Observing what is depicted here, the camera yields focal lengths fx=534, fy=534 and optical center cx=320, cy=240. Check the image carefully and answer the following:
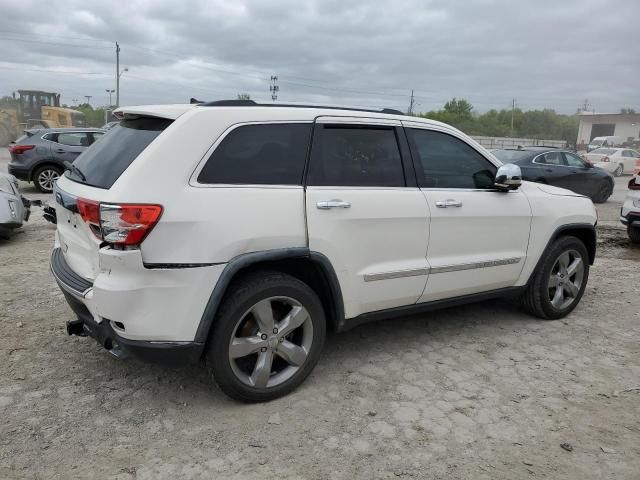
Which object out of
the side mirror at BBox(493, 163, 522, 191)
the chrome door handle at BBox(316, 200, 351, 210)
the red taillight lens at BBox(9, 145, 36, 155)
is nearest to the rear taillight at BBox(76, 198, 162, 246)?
the chrome door handle at BBox(316, 200, 351, 210)

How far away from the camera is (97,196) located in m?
2.87

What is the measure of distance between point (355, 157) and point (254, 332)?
1.31m

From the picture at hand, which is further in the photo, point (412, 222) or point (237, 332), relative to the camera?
point (412, 222)

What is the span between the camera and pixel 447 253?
3898 mm

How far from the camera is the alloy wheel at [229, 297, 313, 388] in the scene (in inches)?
123

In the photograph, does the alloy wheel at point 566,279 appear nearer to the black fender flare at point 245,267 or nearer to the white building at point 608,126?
the black fender flare at point 245,267

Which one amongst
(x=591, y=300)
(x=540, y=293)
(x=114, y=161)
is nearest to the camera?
(x=114, y=161)

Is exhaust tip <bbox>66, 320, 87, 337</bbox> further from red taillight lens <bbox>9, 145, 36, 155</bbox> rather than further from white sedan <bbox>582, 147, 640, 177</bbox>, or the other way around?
white sedan <bbox>582, 147, 640, 177</bbox>

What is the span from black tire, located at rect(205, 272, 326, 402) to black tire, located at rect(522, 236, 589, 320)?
2.25 m

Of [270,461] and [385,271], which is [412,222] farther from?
[270,461]

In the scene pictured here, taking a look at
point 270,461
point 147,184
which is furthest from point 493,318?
point 147,184

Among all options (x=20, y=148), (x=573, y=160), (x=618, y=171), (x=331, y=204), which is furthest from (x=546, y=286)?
Result: (x=618, y=171)

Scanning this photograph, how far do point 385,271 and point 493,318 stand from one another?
1.81 m

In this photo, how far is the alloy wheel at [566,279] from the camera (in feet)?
15.7
